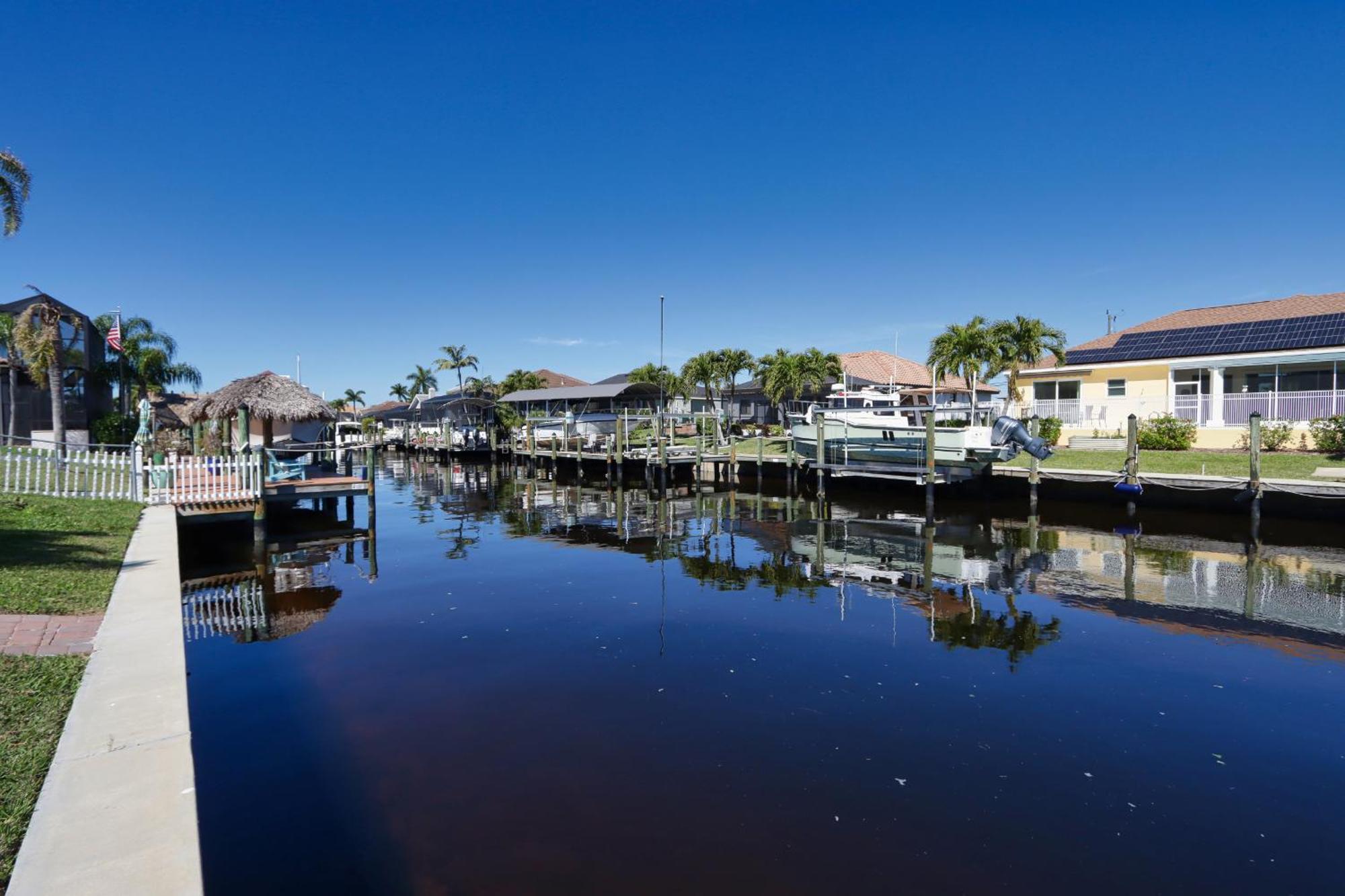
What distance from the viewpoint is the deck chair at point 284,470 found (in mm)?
19031

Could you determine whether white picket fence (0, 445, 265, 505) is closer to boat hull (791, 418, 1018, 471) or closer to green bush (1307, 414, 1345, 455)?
boat hull (791, 418, 1018, 471)

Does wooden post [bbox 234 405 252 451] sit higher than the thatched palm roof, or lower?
lower

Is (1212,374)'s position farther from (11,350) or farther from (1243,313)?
(11,350)

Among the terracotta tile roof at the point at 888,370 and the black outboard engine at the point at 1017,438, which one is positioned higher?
the terracotta tile roof at the point at 888,370

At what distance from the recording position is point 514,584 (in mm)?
13695

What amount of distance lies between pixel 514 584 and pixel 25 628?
748 cm

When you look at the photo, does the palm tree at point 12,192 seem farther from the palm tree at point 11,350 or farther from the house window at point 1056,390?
the house window at point 1056,390

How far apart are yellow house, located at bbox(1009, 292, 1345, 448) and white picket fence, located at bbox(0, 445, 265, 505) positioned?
32.0m

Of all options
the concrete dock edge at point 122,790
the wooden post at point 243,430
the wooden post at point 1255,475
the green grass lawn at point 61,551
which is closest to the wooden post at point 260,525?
the wooden post at point 243,430

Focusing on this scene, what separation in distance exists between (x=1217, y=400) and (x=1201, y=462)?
732 centimetres

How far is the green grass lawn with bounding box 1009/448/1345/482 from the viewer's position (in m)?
22.0

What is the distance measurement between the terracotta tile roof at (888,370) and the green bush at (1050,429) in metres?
19.0

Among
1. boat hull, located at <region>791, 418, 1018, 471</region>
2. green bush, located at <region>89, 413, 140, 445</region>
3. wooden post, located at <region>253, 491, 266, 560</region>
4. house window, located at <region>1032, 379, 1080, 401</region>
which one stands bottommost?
wooden post, located at <region>253, 491, 266, 560</region>

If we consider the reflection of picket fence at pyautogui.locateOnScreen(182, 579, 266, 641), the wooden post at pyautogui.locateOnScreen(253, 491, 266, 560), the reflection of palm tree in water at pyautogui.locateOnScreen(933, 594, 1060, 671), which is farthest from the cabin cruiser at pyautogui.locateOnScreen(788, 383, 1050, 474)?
the reflection of picket fence at pyautogui.locateOnScreen(182, 579, 266, 641)
